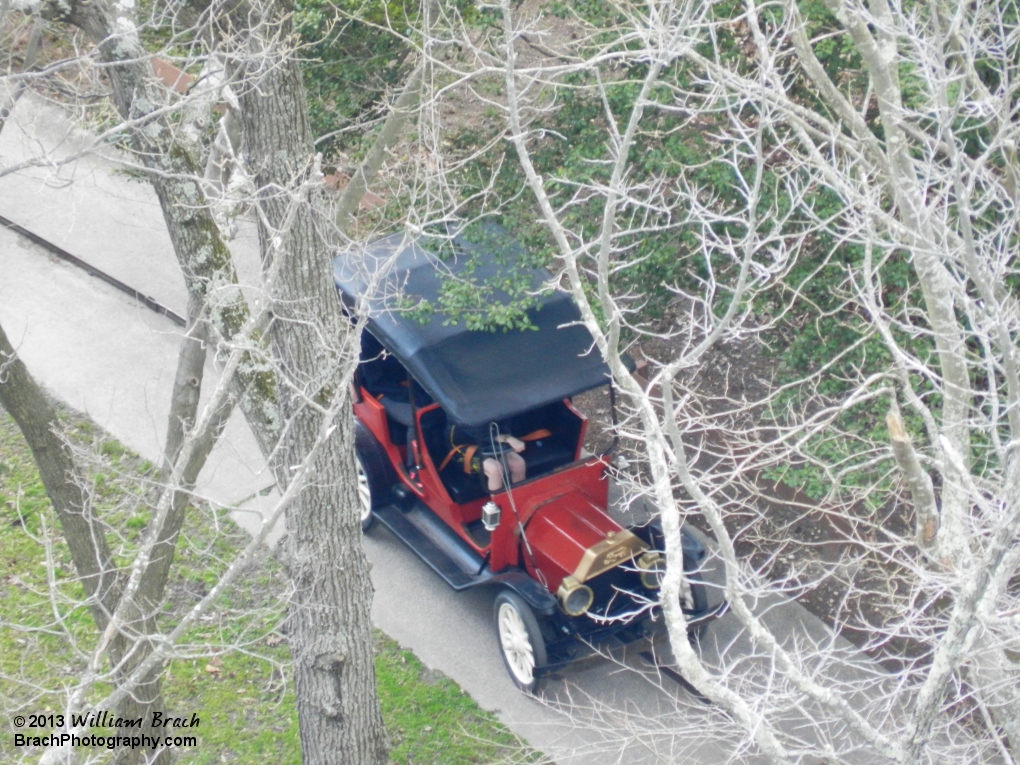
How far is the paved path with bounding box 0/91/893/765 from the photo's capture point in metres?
6.59

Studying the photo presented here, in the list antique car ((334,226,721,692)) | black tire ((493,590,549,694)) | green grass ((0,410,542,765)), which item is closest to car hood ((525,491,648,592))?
antique car ((334,226,721,692))

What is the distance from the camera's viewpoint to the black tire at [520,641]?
6406mm

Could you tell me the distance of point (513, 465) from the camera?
22.7 feet

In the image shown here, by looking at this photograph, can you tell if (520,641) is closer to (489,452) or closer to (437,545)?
(437,545)

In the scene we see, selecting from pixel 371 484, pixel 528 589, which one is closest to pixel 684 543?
pixel 528 589

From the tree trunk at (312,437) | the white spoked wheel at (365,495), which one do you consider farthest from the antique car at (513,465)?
the tree trunk at (312,437)

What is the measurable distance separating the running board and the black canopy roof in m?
1.37

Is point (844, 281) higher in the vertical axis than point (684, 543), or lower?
higher

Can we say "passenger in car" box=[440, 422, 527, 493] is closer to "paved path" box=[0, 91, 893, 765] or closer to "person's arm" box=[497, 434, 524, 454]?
"person's arm" box=[497, 434, 524, 454]

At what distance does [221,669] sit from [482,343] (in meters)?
3.15

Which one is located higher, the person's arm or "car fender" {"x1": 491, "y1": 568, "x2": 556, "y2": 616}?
the person's arm

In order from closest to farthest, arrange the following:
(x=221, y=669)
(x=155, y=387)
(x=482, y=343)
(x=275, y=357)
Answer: (x=275, y=357), (x=482, y=343), (x=221, y=669), (x=155, y=387)

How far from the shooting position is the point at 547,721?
21.5 ft

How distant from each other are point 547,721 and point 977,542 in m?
3.10
